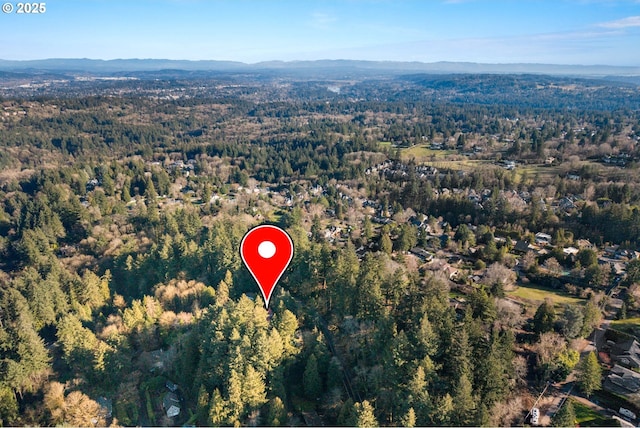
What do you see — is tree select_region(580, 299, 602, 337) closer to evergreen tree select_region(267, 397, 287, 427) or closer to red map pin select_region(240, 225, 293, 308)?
evergreen tree select_region(267, 397, 287, 427)

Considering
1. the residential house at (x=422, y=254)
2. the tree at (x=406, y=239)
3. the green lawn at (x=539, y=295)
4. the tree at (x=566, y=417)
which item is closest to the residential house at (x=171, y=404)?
the tree at (x=566, y=417)

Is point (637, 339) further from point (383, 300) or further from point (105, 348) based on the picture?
point (105, 348)

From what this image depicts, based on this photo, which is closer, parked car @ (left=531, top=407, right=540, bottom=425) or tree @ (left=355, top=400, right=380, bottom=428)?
tree @ (left=355, top=400, right=380, bottom=428)

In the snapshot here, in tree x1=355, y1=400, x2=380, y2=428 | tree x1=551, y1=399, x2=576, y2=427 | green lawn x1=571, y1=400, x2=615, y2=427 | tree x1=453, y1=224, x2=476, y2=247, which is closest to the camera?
tree x1=355, y1=400, x2=380, y2=428

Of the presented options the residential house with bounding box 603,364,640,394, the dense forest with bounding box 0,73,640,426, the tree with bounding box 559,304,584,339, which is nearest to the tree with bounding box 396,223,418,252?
the dense forest with bounding box 0,73,640,426

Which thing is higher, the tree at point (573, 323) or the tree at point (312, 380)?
the tree at point (573, 323)

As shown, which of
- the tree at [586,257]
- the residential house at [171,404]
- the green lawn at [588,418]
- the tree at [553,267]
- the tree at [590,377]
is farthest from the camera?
the tree at [586,257]

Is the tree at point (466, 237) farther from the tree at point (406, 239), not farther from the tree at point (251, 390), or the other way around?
the tree at point (251, 390)
